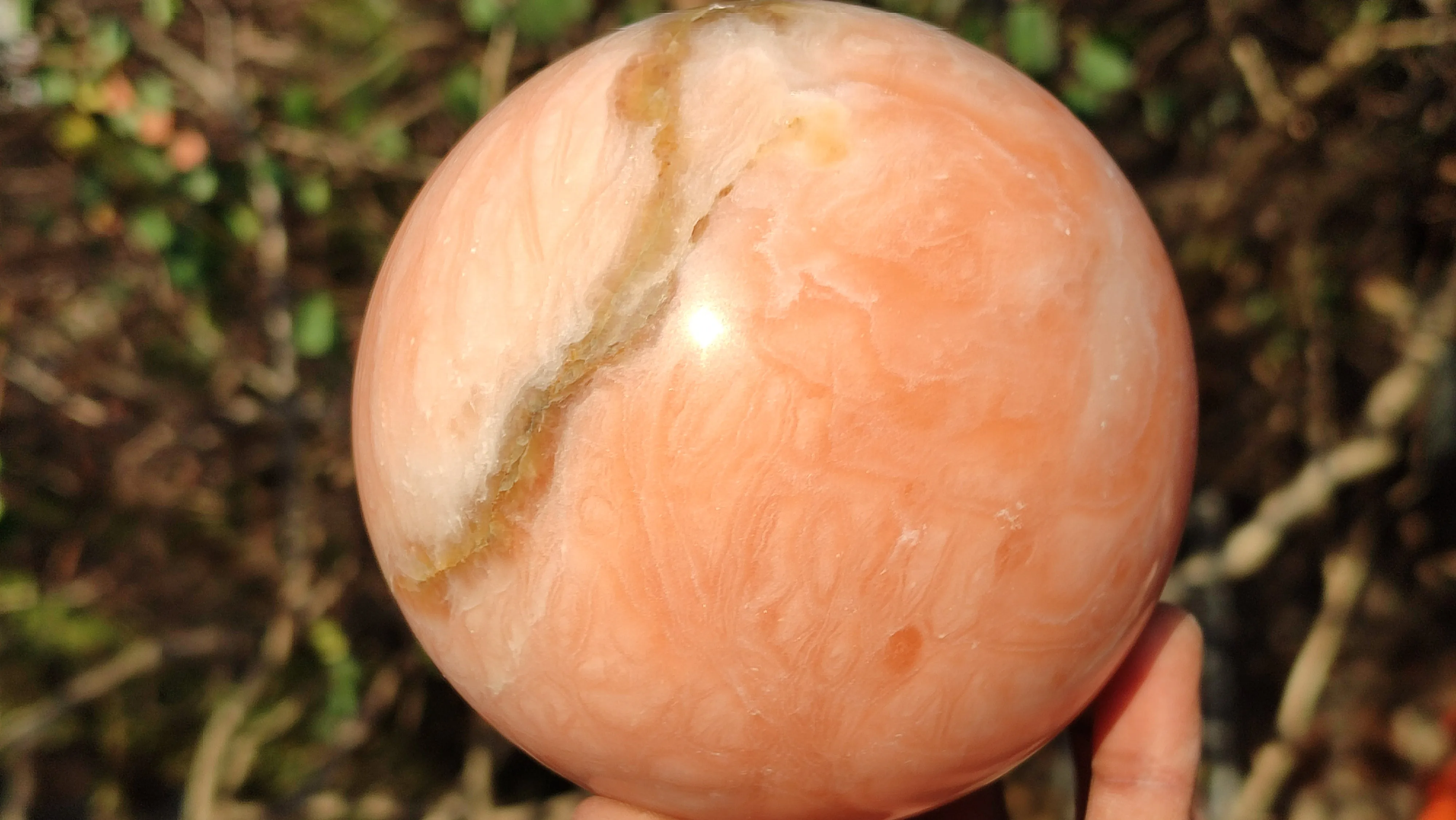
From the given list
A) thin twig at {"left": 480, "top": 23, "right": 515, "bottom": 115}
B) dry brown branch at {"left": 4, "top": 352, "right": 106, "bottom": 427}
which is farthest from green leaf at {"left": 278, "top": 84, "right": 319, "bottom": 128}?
dry brown branch at {"left": 4, "top": 352, "right": 106, "bottom": 427}

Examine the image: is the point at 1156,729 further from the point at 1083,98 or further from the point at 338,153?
the point at 338,153

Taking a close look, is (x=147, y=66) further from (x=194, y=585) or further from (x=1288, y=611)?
(x=1288, y=611)

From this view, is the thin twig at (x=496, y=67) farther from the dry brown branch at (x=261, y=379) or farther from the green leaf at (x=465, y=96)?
the dry brown branch at (x=261, y=379)

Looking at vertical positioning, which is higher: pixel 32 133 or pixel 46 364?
pixel 32 133

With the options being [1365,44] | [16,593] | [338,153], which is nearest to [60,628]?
[16,593]

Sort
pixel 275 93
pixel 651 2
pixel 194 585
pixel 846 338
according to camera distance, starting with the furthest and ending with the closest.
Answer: pixel 194 585
pixel 275 93
pixel 651 2
pixel 846 338

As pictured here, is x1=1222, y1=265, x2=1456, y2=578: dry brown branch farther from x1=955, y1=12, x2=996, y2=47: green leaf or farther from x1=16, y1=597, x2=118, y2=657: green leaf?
x1=16, y1=597, x2=118, y2=657: green leaf

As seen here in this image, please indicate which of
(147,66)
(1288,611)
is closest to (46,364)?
(147,66)
